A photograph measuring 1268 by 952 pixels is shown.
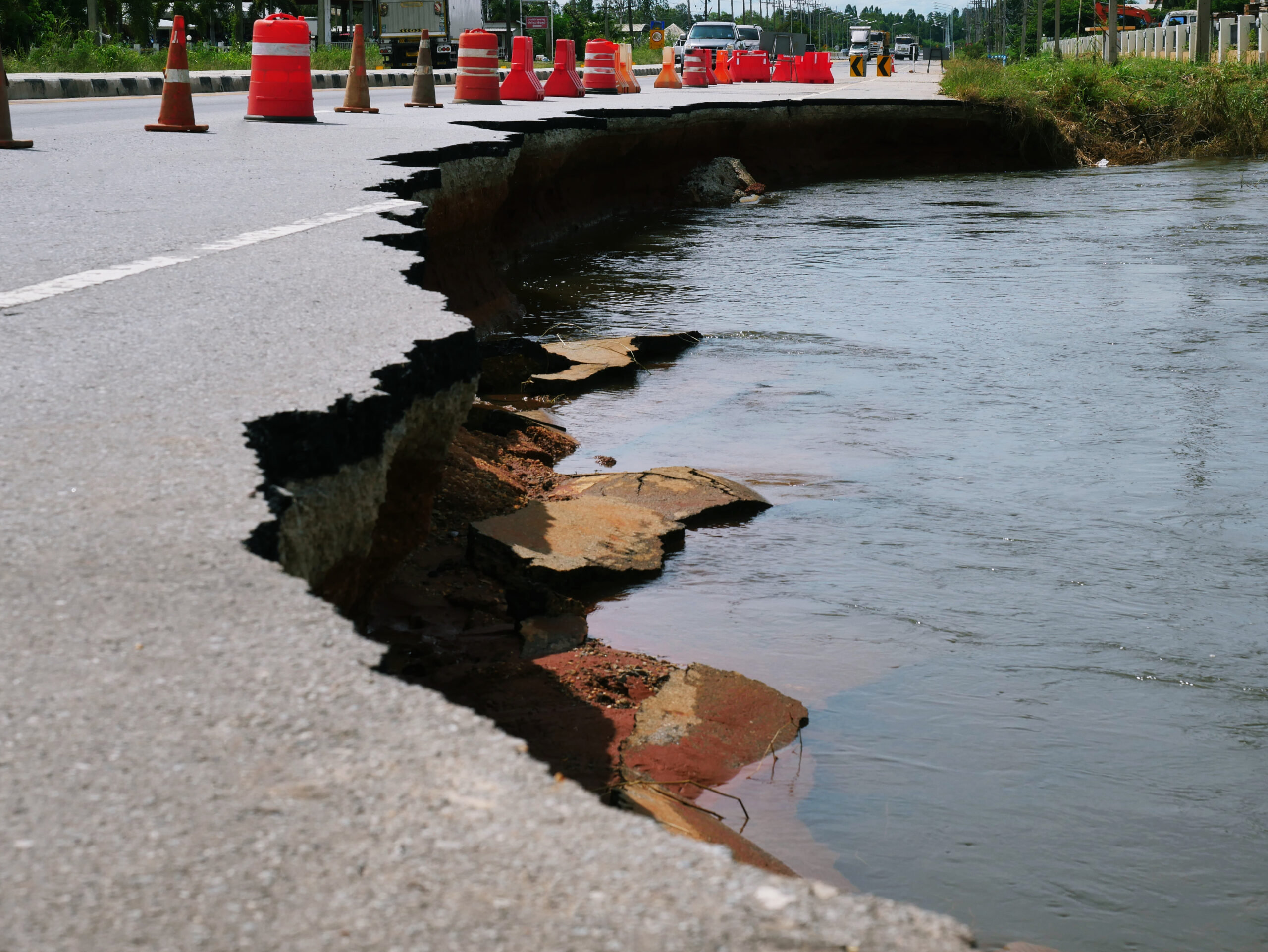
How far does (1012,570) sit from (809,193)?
43.8ft

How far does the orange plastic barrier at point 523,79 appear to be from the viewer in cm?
1585

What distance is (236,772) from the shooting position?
154 cm

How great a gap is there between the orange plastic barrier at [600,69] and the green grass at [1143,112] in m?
5.11

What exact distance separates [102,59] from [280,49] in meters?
16.7

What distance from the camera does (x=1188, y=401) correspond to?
262 inches

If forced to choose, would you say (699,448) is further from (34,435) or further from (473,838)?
(473,838)

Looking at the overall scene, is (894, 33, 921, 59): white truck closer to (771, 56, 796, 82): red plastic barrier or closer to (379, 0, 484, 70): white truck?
(379, 0, 484, 70): white truck

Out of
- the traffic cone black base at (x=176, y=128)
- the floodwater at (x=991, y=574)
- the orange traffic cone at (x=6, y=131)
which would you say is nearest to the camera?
the floodwater at (x=991, y=574)

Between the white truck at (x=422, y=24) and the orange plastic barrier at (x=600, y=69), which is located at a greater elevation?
the white truck at (x=422, y=24)

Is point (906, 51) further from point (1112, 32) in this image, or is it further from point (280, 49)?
point (280, 49)

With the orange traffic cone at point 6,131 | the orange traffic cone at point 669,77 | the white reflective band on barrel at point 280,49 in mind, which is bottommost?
the orange traffic cone at point 6,131

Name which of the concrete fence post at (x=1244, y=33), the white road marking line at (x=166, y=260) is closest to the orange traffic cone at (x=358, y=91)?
the white road marking line at (x=166, y=260)

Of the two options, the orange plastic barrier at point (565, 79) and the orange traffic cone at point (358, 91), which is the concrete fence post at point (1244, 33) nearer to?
the orange plastic barrier at point (565, 79)

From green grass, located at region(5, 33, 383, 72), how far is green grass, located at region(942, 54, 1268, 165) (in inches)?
487
